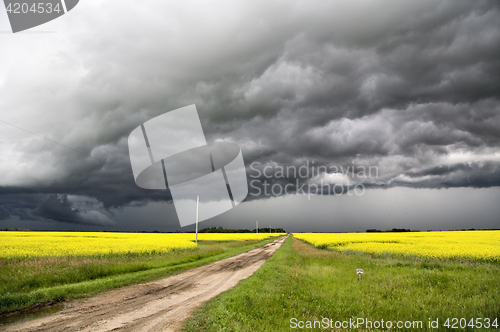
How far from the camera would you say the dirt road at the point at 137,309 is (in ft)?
19.2

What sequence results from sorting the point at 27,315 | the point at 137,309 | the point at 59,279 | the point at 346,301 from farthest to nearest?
the point at 59,279, the point at 346,301, the point at 137,309, the point at 27,315

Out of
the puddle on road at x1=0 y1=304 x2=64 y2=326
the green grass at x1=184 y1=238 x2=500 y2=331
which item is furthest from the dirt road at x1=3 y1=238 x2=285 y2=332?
the green grass at x1=184 y1=238 x2=500 y2=331

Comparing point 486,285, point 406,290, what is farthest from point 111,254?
point 486,285

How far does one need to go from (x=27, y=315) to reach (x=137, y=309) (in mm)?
2973

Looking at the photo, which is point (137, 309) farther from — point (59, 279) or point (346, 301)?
point (346, 301)

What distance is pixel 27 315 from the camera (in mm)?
6562

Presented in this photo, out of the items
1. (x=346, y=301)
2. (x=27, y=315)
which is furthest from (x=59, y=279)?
(x=346, y=301)

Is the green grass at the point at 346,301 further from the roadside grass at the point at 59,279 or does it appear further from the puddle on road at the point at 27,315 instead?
the roadside grass at the point at 59,279

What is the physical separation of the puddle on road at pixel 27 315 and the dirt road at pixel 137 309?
303mm

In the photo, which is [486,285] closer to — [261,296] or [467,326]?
[467,326]

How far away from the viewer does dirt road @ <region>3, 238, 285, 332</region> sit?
586 centimetres

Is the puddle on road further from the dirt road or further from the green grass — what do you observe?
the green grass

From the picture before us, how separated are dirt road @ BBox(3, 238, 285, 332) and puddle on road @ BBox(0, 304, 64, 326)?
0.99 feet

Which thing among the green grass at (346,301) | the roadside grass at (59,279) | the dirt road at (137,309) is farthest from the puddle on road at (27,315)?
the green grass at (346,301)
